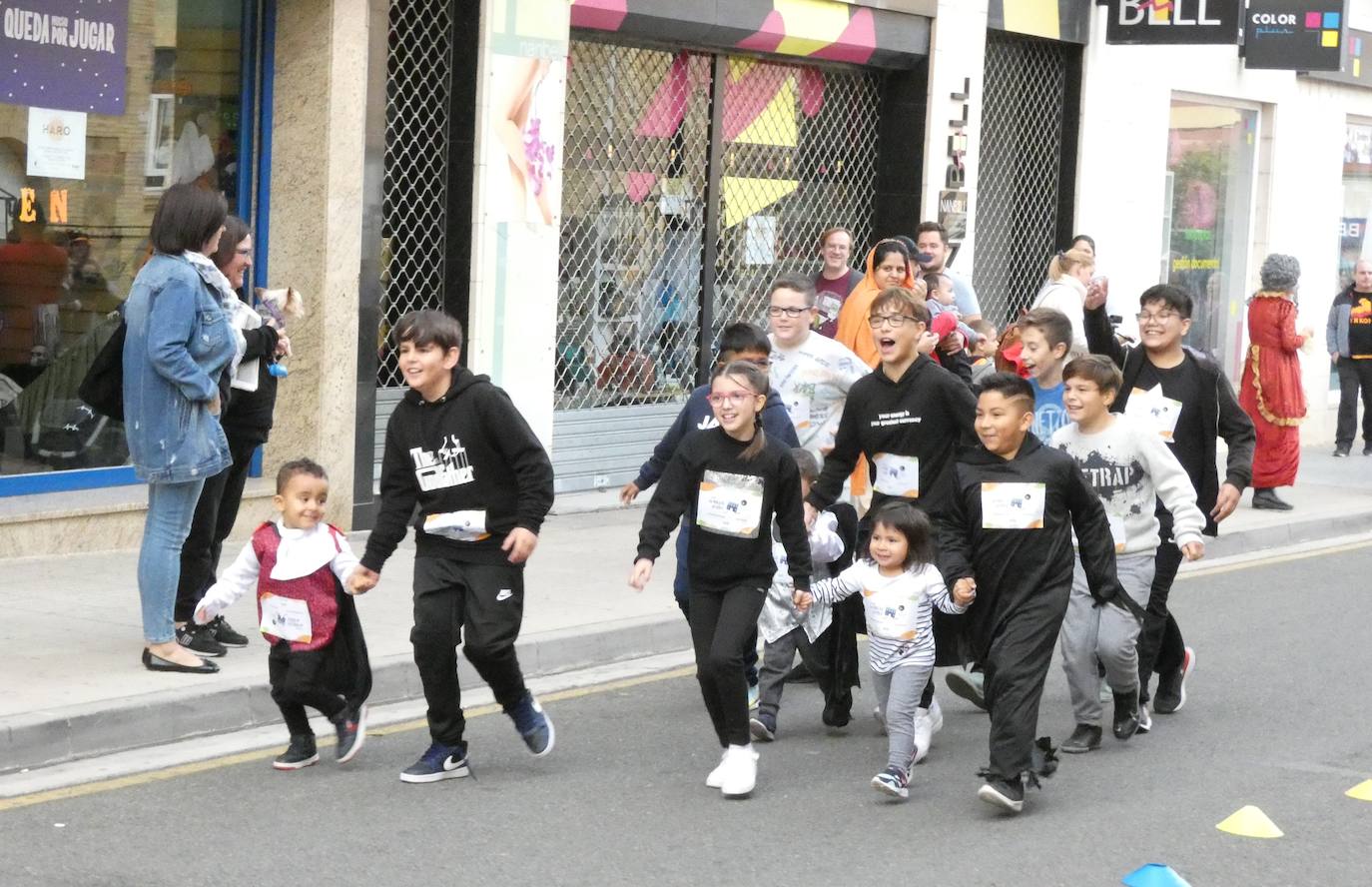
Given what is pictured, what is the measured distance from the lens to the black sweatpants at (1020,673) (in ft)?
20.5

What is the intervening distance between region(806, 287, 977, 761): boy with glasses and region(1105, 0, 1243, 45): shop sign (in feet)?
31.3

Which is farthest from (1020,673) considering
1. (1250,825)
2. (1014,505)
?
(1250,825)

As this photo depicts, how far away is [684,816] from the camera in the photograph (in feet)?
20.5

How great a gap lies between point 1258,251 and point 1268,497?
624 centimetres

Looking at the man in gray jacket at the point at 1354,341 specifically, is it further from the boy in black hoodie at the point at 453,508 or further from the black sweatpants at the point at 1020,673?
the boy in black hoodie at the point at 453,508

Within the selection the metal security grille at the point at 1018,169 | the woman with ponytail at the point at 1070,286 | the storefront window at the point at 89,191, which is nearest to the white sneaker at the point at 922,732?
the woman with ponytail at the point at 1070,286

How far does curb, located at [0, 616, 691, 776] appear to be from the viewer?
655cm

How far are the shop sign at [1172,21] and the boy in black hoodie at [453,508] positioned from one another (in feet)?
35.6

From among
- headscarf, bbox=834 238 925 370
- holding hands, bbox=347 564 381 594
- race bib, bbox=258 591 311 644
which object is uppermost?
headscarf, bbox=834 238 925 370

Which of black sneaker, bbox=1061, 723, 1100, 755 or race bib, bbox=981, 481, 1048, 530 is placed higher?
race bib, bbox=981, 481, 1048, 530

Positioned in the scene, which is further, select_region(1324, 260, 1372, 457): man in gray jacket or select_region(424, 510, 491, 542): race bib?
select_region(1324, 260, 1372, 457): man in gray jacket

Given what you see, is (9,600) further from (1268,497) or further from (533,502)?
(1268,497)

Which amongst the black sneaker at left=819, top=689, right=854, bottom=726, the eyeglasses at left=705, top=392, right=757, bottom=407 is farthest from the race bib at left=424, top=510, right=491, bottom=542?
the black sneaker at left=819, top=689, right=854, bottom=726

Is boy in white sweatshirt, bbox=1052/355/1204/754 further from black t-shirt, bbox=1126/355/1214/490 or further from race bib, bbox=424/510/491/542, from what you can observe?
race bib, bbox=424/510/491/542
